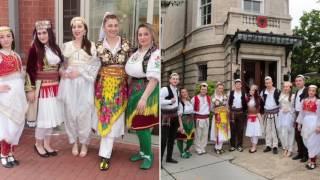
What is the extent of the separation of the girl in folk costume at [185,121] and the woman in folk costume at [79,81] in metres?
0.33

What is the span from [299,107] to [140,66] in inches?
19.1

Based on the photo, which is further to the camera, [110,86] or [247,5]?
[110,86]

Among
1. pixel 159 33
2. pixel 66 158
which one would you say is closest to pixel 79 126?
pixel 66 158

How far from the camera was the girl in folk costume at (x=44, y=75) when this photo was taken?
1.11 m

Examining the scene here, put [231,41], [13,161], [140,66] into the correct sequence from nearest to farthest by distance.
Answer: [231,41], [140,66], [13,161]

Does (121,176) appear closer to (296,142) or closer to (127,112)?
(127,112)

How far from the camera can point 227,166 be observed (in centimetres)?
97

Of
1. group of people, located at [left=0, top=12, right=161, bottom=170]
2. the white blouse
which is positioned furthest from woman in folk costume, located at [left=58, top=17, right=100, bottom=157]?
the white blouse

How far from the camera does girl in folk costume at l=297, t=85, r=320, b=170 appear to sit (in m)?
0.89

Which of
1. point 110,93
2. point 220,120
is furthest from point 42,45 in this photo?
point 220,120

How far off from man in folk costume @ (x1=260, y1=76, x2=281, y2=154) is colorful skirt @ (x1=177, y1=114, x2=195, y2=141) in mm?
199

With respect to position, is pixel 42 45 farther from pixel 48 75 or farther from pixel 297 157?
pixel 297 157

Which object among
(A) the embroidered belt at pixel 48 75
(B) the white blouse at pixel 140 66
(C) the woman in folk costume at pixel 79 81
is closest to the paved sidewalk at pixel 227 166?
(B) the white blouse at pixel 140 66

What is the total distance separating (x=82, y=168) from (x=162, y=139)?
0.35m
